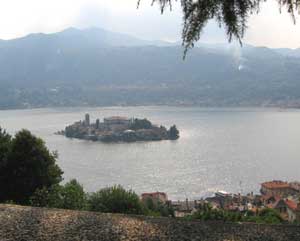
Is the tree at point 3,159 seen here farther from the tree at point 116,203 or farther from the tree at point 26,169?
the tree at point 116,203

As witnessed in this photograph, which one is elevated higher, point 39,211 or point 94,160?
point 39,211

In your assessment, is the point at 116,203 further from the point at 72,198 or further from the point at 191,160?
the point at 191,160

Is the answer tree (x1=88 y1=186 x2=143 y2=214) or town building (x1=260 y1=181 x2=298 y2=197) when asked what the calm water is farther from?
tree (x1=88 y1=186 x2=143 y2=214)

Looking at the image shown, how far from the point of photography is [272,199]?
40656mm

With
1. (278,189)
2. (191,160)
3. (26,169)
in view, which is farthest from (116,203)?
(191,160)


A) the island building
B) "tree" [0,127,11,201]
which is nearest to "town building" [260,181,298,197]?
"tree" [0,127,11,201]

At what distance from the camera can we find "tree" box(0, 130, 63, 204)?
15.9 meters

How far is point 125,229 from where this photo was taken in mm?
5949

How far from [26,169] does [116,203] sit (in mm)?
3270

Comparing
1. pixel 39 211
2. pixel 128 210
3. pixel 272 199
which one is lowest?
pixel 272 199

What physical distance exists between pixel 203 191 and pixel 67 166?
19.0 meters

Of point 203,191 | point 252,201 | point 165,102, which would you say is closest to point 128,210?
point 252,201

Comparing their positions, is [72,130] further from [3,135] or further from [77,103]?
[77,103]

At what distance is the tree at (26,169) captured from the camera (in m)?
15.9
